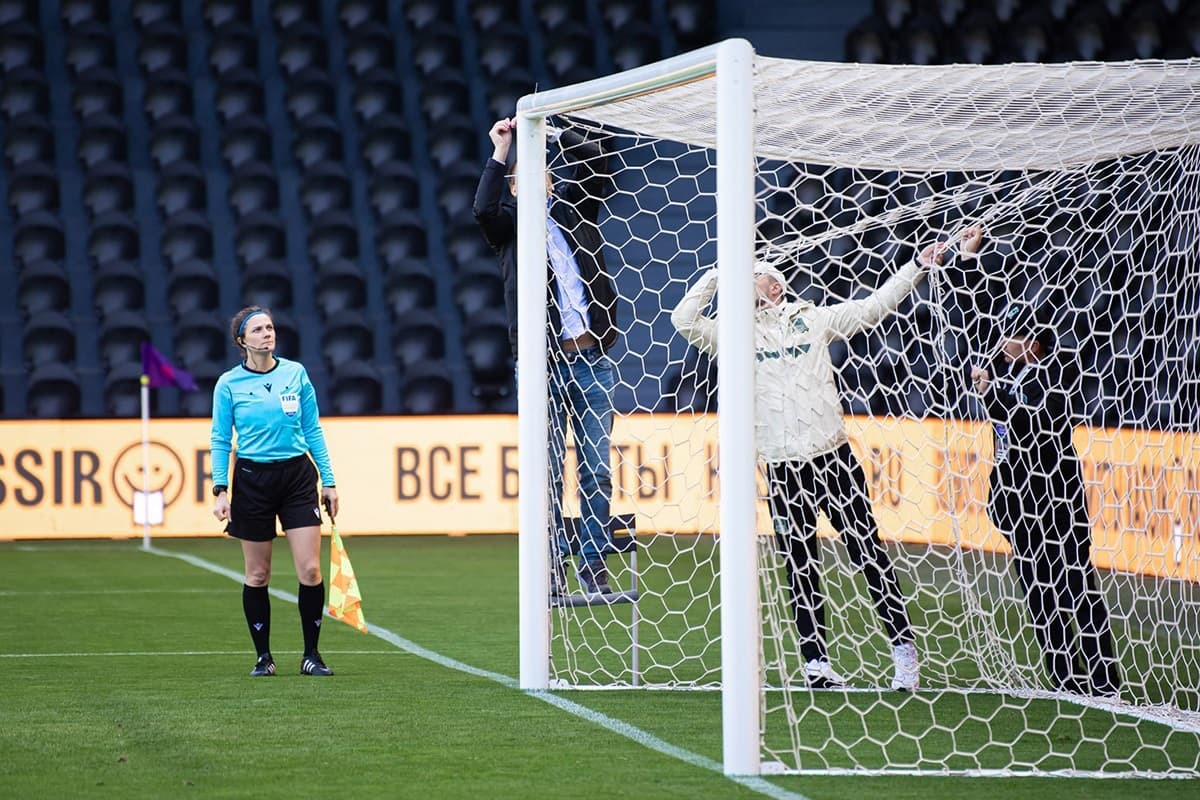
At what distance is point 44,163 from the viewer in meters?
15.8

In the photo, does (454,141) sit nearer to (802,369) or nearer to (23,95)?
(23,95)

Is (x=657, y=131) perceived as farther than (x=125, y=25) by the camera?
No

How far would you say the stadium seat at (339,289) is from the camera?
15406mm

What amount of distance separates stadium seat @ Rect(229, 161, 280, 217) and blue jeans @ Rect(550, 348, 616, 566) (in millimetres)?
9189

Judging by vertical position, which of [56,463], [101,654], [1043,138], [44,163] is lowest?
[101,654]

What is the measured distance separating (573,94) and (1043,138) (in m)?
1.57

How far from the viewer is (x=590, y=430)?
24.0 feet

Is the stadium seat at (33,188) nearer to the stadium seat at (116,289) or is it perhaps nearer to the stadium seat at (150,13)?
the stadium seat at (116,289)

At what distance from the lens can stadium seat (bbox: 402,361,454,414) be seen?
14766 mm

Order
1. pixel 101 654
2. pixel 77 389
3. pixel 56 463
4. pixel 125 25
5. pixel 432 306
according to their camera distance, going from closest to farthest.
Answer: pixel 101 654 → pixel 56 463 → pixel 77 389 → pixel 432 306 → pixel 125 25

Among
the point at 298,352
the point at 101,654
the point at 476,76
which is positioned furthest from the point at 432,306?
the point at 101,654

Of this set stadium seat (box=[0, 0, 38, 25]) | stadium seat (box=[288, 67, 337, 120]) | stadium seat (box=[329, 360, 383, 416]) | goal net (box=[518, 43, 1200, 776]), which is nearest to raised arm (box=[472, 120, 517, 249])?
goal net (box=[518, 43, 1200, 776])

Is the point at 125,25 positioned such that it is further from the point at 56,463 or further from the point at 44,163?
the point at 56,463

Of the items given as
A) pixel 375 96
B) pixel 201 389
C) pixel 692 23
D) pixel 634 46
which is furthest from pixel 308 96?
pixel 692 23
